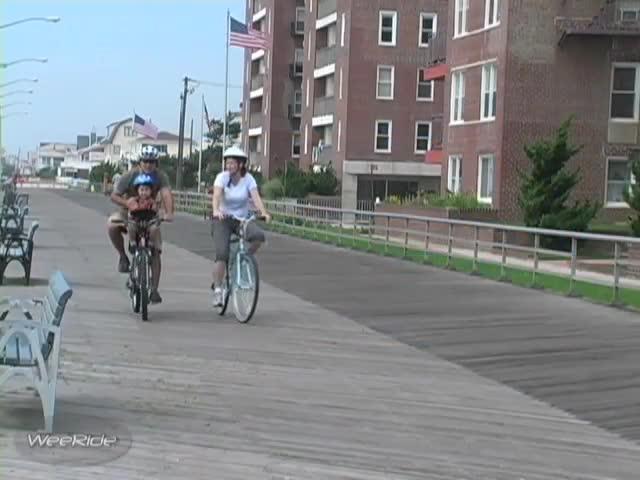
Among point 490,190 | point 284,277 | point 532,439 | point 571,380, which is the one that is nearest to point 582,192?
point 490,190

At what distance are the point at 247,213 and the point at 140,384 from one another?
176 inches

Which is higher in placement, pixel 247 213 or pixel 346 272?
pixel 247 213

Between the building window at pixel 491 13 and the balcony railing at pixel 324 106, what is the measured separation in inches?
1077

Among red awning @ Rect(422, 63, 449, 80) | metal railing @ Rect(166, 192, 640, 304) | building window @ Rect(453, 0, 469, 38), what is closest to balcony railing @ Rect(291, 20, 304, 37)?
red awning @ Rect(422, 63, 449, 80)

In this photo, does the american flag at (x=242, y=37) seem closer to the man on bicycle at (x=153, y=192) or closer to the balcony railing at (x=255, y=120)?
the balcony railing at (x=255, y=120)

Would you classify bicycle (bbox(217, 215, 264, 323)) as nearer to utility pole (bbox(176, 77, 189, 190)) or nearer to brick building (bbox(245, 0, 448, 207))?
brick building (bbox(245, 0, 448, 207))

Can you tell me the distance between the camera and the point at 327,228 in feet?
105

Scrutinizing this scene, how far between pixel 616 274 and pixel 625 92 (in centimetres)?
2354

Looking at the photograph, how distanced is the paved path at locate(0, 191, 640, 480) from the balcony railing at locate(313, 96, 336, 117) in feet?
165

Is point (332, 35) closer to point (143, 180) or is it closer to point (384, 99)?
point (384, 99)

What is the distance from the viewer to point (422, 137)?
6375 centimetres

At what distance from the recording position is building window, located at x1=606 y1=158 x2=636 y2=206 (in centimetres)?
3812

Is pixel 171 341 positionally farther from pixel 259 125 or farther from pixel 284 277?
pixel 259 125

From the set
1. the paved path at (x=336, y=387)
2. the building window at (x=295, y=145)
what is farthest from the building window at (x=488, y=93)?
the building window at (x=295, y=145)
